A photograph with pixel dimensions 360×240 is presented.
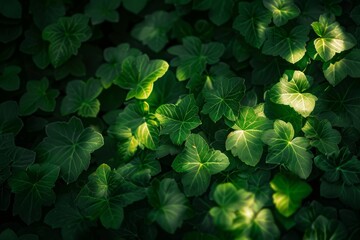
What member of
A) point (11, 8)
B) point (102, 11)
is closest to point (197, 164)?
point (102, 11)

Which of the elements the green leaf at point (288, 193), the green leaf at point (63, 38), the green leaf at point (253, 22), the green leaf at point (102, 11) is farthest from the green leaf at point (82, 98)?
the green leaf at point (288, 193)

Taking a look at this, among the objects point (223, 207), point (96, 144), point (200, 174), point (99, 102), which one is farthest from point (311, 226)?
point (99, 102)

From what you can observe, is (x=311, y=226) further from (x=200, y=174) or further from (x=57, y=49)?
(x=57, y=49)

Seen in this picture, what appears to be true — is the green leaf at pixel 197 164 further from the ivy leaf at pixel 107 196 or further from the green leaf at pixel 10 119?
the green leaf at pixel 10 119

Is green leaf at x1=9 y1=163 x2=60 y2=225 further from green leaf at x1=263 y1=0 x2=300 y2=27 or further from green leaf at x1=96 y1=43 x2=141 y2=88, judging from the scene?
green leaf at x1=263 y1=0 x2=300 y2=27

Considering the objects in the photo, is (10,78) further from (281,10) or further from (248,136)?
(281,10)

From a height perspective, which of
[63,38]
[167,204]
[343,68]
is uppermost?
[343,68]
